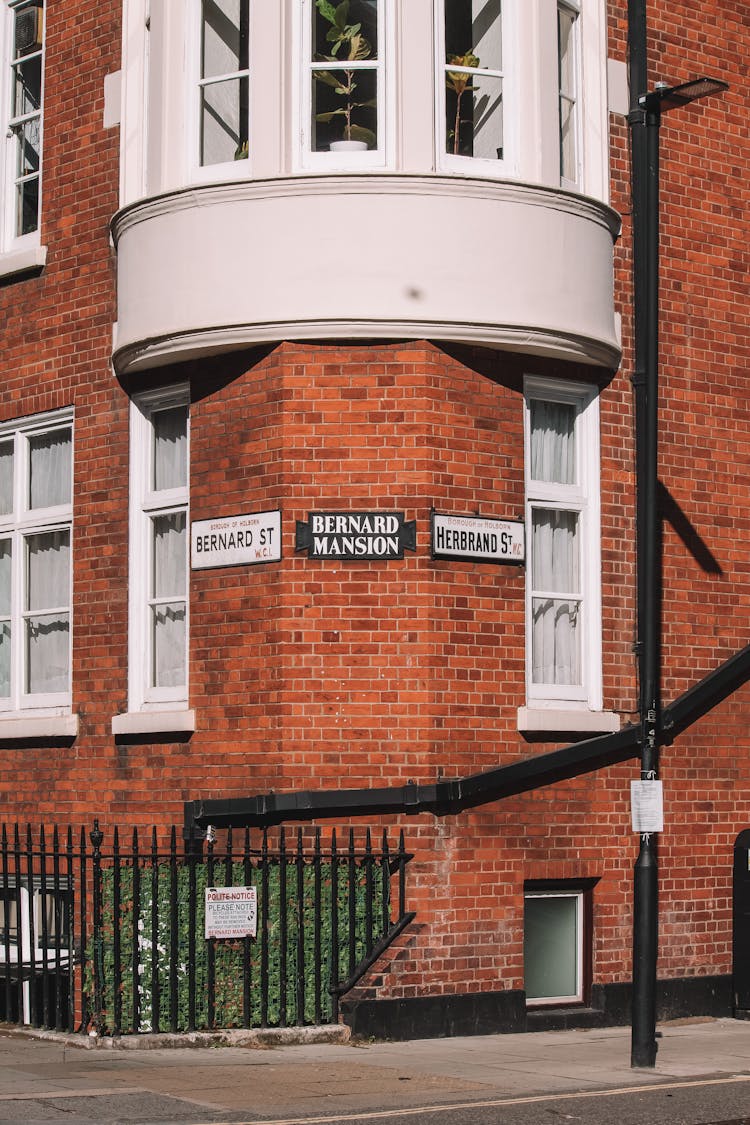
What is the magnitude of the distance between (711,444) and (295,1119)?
7.61m

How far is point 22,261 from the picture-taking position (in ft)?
52.5

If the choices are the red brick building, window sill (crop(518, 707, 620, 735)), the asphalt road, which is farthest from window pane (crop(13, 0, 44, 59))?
the asphalt road

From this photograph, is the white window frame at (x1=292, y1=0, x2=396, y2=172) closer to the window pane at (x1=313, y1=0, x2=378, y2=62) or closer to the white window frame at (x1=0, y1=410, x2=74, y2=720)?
the window pane at (x1=313, y1=0, x2=378, y2=62)

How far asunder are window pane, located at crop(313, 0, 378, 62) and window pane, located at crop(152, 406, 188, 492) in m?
2.95

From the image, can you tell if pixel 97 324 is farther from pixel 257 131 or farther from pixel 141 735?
pixel 141 735

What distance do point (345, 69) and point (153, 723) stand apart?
5.17m

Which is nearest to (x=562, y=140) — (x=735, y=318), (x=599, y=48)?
(x=599, y=48)

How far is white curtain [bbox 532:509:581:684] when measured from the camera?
46.8 feet

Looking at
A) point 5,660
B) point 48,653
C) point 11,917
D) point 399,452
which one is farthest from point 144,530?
point 11,917

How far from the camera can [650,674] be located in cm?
1195

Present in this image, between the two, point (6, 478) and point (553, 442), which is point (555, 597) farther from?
point (6, 478)

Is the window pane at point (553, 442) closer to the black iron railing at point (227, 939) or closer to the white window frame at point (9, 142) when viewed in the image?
the black iron railing at point (227, 939)

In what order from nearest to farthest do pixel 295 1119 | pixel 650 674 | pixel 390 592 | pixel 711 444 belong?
pixel 295 1119, pixel 650 674, pixel 390 592, pixel 711 444

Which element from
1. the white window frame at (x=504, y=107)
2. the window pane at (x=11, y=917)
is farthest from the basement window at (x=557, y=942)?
the white window frame at (x=504, y=107)
